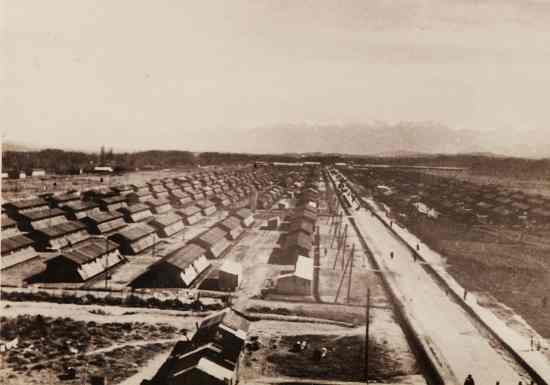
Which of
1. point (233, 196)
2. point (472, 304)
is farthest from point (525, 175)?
point (472, 304)

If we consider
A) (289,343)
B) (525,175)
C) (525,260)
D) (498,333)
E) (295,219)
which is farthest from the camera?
(525,175)

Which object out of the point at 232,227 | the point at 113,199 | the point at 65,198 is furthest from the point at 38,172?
the point at 232,227

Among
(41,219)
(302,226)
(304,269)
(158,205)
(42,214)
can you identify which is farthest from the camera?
(158,205)

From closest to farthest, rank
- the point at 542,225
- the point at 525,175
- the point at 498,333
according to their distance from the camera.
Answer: the point at 498,333 < the point at 542,225 < the point at 525,175

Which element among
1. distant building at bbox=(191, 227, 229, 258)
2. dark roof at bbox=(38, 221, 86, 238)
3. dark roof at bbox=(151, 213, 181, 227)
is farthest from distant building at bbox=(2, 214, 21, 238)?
distant building at bbox=(191, 227, 229, 258)

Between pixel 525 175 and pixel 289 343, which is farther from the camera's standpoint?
pixel 525 175

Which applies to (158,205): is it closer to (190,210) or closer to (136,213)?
(190,210)

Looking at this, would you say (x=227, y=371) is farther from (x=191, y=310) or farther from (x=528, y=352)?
(x=528, y=352)
